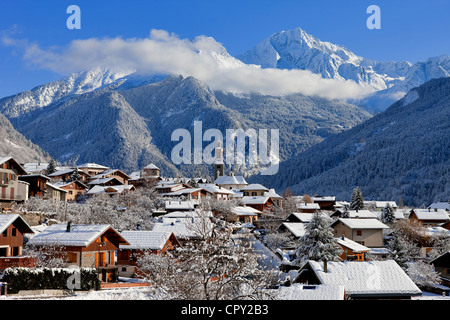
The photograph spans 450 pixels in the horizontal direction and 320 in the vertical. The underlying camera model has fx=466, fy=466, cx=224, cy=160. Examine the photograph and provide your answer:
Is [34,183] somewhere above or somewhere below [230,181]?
below

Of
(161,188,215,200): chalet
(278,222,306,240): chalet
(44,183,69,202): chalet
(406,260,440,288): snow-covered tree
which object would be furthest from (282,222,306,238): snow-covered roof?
(44,183,69,202): chalet

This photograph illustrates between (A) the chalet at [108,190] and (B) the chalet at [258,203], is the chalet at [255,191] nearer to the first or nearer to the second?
(B) the chalet at [258,203]

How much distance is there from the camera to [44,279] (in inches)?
1154

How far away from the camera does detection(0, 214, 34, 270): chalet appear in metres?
36.6

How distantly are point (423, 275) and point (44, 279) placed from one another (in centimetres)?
4547

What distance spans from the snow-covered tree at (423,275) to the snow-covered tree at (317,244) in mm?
10617

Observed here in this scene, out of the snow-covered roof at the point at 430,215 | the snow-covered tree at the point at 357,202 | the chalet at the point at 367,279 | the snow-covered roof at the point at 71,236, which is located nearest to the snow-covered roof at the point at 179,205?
the snow-covered tree at the point at 357,202

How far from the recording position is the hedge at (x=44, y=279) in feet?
93.6

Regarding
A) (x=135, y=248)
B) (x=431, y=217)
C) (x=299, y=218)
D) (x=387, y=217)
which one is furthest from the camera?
(x=431, y=217)

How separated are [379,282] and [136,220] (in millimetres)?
41599

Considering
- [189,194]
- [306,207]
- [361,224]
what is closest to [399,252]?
[361,224]

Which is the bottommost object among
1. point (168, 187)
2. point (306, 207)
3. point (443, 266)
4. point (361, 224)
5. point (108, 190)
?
point (443, 266)

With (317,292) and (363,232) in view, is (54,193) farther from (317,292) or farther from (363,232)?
(317,292)
